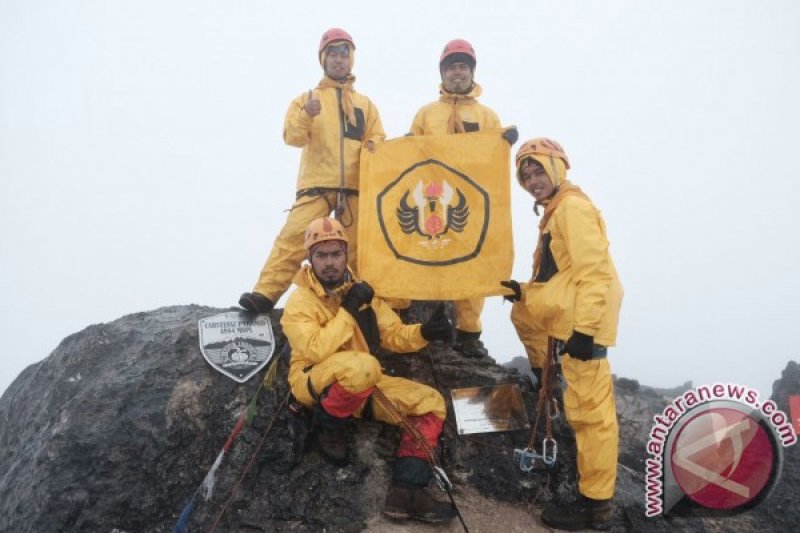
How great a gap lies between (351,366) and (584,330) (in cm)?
Answer: 179

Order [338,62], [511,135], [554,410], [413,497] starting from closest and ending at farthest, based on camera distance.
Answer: [413,497] → [554,410] → [511,135] → [338,62]

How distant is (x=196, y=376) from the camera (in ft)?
16.7

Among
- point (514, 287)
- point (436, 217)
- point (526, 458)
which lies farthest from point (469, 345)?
point (436, 217)

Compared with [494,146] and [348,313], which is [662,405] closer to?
[494,146]

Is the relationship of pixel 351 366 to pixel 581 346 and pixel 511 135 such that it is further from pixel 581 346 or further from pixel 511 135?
pixel 511 135

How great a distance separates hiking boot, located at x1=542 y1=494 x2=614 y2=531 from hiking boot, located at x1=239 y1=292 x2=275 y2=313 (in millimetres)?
3467

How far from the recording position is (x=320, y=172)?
5.92m

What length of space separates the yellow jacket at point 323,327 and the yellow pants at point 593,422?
1.36 meters

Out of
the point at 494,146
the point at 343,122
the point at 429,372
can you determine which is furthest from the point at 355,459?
the point at 343,122

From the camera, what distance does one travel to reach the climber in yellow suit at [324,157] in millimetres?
5680

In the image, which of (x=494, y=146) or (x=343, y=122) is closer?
(x=494, y=146)

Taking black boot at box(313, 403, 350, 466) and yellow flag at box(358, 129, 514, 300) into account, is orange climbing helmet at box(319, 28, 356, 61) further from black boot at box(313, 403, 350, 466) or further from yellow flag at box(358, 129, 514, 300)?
black boot at box(313, 403, 350, 466)

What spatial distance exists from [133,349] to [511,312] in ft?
13.4

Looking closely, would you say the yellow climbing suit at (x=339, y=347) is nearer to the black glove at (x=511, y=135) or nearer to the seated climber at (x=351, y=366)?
the seated climber at (x=351, y=366)
